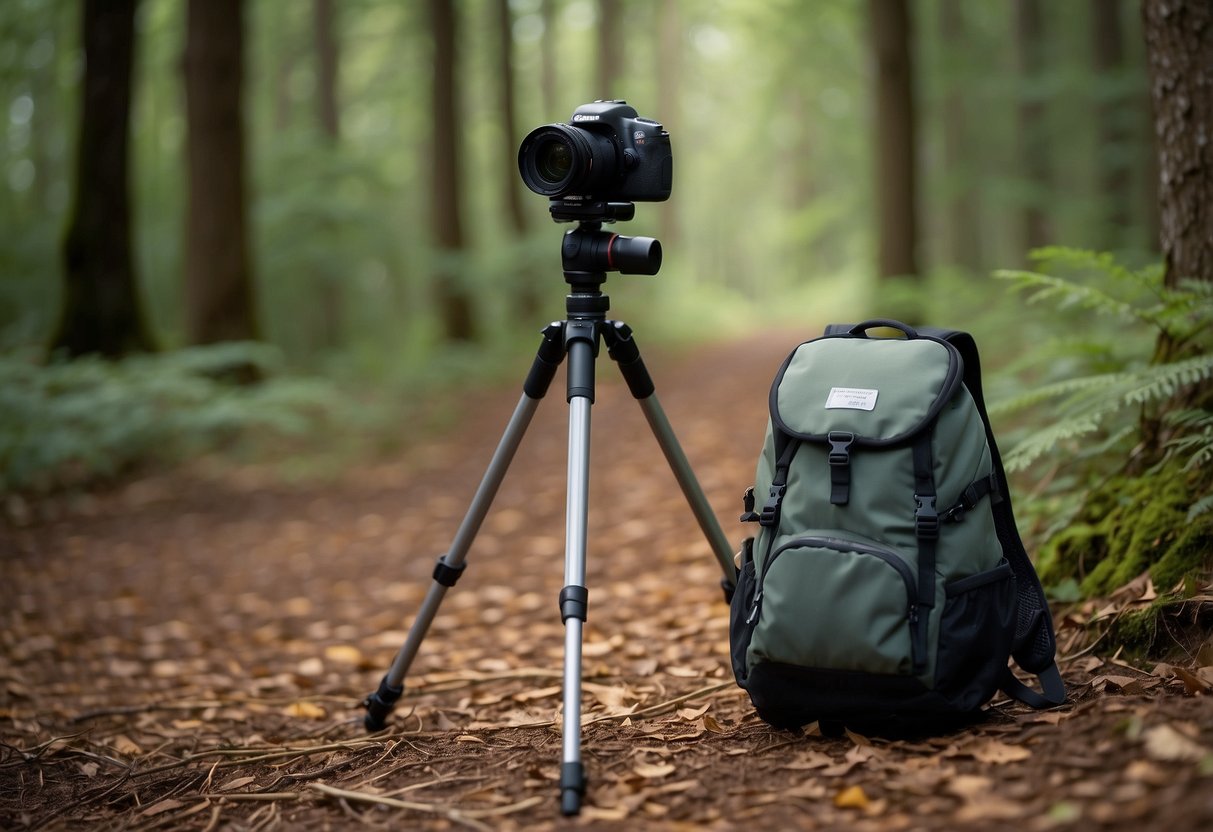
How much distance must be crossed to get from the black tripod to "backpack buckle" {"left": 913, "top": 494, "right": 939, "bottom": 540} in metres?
0.71

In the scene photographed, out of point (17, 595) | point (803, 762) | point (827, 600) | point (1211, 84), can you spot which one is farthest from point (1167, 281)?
point (17, 595)

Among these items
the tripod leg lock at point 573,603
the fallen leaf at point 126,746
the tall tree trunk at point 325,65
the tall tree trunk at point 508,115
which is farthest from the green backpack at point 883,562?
the tall tree trunk at point 325,65

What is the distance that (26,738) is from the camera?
10.0 ft

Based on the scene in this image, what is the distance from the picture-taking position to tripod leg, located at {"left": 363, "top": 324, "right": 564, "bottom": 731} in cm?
258

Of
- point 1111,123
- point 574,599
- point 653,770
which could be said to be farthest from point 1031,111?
point 653,770

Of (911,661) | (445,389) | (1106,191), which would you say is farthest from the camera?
(1106,191)

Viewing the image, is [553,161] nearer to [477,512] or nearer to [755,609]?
[477,512]

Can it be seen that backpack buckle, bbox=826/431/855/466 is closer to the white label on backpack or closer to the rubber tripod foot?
the white label on backpack

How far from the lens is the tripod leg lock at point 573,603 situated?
7.34 ft

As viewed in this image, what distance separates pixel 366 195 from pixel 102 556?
1038 centimetres

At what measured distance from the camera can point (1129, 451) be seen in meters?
3.25

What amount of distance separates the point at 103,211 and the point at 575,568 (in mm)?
7340

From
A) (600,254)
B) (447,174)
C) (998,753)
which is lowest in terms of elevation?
(998,753)

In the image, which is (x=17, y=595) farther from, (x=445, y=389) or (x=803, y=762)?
(x=445, y=389)
